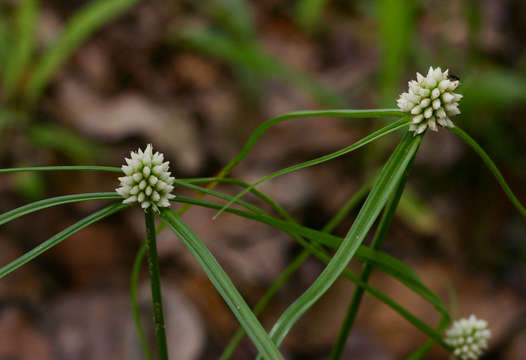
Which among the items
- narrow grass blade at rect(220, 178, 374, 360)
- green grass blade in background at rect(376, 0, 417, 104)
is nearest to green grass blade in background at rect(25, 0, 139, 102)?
green grass blade in background at rect(376, 0, 417, 104)

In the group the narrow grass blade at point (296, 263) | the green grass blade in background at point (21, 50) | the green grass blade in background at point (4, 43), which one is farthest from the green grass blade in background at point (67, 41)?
the narrow grass blade at point (296, 263)

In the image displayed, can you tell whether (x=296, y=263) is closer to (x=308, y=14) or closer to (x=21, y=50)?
(x=21, y=50)

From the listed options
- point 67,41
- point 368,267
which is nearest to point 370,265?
point 368,267

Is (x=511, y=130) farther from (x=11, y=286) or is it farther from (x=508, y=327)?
(x=11, y=286)

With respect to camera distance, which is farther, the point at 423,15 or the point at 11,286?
the point at 423,15

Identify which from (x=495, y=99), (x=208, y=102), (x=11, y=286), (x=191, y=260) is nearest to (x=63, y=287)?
(x=11, y=286)
